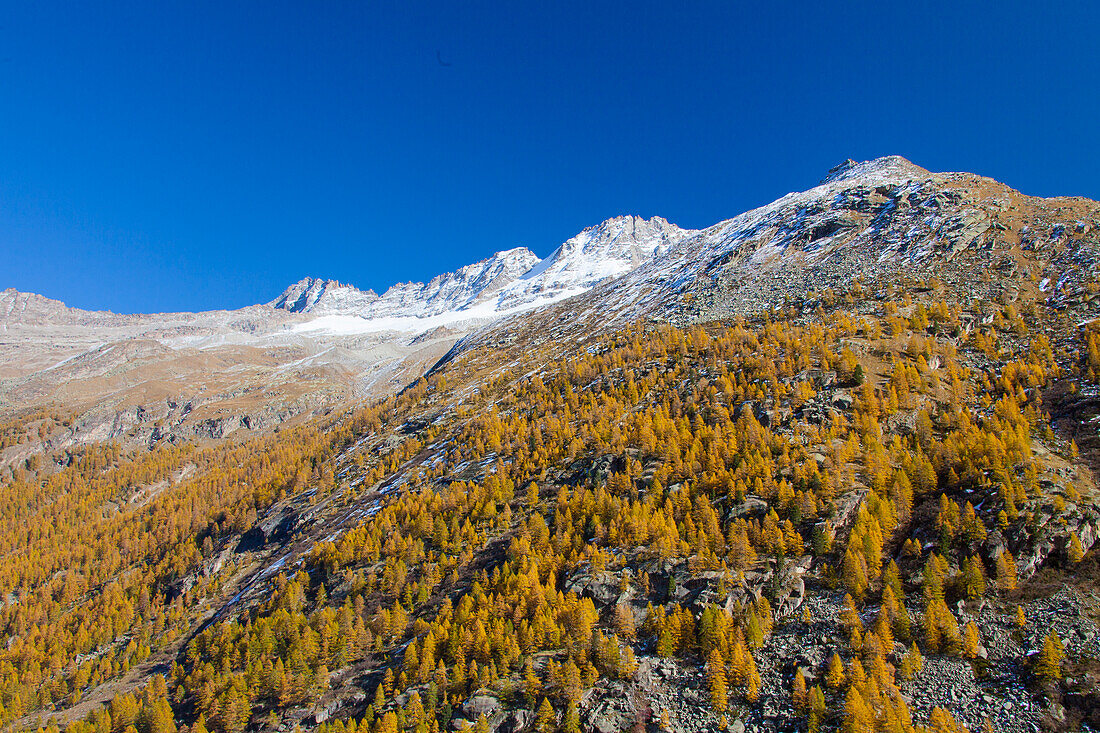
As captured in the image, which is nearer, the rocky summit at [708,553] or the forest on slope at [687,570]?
the forest on slope at [687,570]

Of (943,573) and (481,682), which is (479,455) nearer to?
(481,682)

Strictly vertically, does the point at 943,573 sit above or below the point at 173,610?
above

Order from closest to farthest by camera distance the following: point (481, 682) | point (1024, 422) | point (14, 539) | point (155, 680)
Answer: point (481, 682), point (1024, 422), point (155, 680), point (14, 539)

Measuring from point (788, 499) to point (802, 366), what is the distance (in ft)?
132

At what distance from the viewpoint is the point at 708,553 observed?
203 ft

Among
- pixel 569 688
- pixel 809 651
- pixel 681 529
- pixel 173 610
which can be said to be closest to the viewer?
pixel 809 651

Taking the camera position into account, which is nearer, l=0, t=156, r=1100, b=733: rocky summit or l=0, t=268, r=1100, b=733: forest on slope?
l=0, t=268, r=1100, b=733: forest on slope

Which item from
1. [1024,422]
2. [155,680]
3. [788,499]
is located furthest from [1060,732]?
[155,680]

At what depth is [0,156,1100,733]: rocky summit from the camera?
4434cm

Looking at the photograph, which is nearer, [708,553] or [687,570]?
[687,570]

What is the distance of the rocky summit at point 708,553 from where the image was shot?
1746 inches

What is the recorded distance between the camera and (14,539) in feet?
575

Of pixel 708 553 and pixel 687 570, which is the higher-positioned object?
pixel 708 553

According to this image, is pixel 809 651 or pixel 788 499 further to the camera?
pixel 788 499
